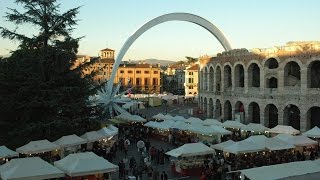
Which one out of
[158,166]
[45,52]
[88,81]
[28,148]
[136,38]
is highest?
[136,38]

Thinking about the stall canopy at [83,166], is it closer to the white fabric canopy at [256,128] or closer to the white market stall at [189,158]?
the white market stall at [189,158]

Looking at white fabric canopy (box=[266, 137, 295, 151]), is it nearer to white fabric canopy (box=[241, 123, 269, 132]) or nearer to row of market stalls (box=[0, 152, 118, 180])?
white fabric canopy (box=[241, 123, 269, 132])

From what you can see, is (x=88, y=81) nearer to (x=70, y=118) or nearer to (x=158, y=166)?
(x=70, y=118)

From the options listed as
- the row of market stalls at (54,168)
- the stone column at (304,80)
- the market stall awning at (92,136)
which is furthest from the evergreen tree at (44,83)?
the stone column at (304,80)

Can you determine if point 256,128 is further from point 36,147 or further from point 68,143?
point 36,147

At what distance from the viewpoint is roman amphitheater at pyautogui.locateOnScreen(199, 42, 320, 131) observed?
3806 cm

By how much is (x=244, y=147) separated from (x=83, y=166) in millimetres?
9677

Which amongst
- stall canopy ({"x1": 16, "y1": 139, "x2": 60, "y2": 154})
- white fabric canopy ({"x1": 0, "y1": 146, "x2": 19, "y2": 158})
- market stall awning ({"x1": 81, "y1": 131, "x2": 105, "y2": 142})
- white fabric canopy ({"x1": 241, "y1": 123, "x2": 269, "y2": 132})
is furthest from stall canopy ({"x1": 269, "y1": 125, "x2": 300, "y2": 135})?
white fabric canopy ({"x1": 0, "y1": 146, "x2": 19, "y2": 158})

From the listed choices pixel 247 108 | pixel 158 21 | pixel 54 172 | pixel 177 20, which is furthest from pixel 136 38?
pixel 54 172

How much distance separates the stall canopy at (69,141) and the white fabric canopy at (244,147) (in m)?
9.09

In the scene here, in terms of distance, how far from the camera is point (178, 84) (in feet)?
488

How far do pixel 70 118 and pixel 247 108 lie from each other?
23.7 m

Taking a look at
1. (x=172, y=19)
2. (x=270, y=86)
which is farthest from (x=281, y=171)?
(x=172, y=19)

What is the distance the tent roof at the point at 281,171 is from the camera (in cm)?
1554
